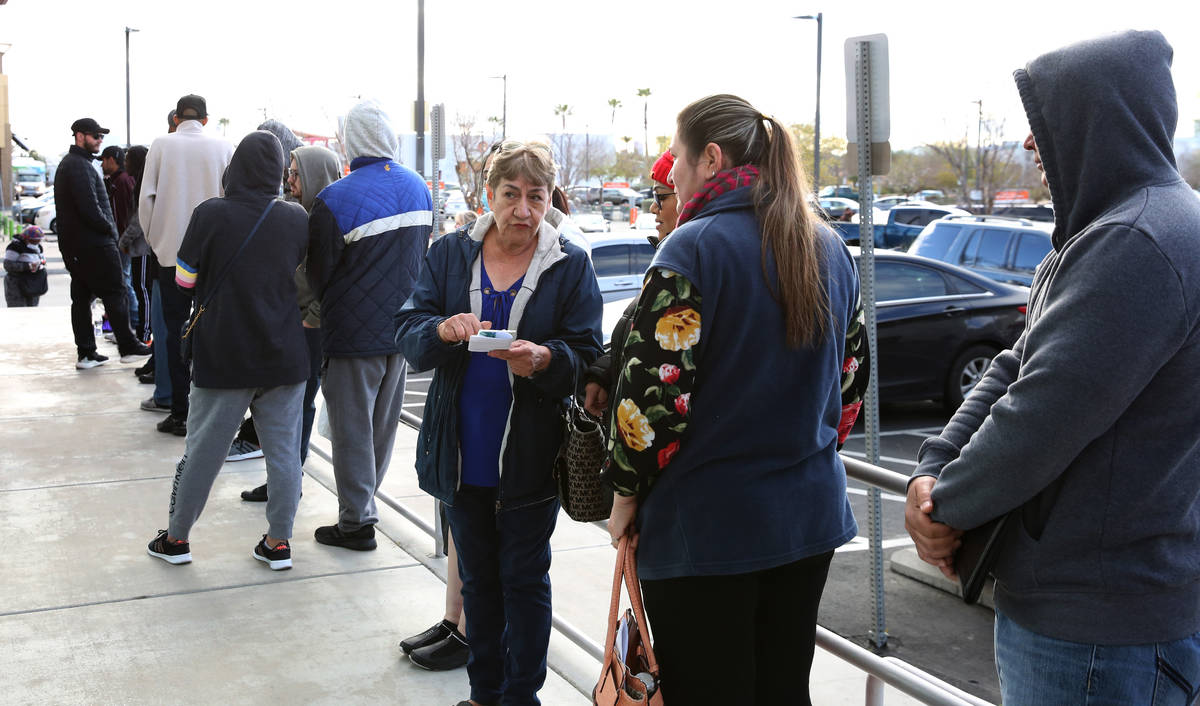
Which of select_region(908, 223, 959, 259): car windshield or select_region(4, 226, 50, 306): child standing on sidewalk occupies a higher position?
select_region(908, 223, 959, 259): car windshield

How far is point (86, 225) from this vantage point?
359 inches

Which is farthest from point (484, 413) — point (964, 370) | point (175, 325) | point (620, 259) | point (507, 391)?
point (620, 259)

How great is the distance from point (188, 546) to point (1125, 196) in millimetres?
4395

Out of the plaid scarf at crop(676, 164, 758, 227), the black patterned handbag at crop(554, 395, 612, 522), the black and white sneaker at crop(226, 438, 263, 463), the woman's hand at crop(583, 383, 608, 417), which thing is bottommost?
the black and white sneaker at crop(226, 438, 263, 463)

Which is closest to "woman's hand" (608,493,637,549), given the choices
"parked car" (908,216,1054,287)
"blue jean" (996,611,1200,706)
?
"blue jean" (996,611,1200,706)

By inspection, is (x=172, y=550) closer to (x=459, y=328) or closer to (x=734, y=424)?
(x=459, y=328)

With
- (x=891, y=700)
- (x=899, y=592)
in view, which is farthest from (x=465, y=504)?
(x=899, y=592)

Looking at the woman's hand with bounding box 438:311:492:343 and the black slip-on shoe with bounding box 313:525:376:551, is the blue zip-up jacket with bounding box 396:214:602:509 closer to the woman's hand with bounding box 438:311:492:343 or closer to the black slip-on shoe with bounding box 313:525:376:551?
the woman's hand with bounding box 438:311:492:343

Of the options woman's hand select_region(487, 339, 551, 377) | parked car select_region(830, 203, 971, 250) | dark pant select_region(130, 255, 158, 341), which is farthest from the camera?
parked car select_region(830, 203, 971, 250)

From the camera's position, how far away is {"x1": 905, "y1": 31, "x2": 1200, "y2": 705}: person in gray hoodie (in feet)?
5.46

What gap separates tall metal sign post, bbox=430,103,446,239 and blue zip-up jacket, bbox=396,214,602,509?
6.61 ft

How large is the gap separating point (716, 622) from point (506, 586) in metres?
1.13

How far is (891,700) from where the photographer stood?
396 centimetres

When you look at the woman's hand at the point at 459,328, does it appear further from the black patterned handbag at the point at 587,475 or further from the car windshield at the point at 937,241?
the car windshield at the point at 937,241
